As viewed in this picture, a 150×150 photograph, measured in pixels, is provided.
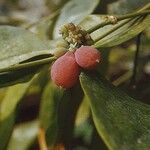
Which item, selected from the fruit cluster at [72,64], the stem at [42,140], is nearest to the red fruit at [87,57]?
the fruit cluster at [72,64]

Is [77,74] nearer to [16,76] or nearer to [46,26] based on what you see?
[16,76]

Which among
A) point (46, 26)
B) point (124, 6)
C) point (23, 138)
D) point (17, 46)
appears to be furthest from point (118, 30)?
point (23, 138)

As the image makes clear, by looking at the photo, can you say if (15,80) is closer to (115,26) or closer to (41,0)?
(115,26)

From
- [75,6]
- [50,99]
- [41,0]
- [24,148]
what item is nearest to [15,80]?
[50,99]

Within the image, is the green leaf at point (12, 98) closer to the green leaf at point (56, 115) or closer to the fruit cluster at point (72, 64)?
the green leaf at point (56, 115)

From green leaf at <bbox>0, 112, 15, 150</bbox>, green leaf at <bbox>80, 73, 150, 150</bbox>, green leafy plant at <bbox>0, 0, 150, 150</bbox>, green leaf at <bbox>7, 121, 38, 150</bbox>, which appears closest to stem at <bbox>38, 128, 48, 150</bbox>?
green leafy plant at <bbox>0, 0, 150, 150</bbox>

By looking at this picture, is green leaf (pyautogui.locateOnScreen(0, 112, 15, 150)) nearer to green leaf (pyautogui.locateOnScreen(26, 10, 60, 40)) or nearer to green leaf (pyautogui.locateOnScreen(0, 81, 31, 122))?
green leaf (pyautogui.locateOnScreen(0, 81, 31, 122))
